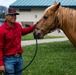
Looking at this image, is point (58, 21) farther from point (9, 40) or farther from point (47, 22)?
point (9, 40)

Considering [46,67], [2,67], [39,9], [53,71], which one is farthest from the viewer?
[39,9]

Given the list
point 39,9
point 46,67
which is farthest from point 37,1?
point 46,67

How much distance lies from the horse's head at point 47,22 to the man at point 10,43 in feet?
1.13

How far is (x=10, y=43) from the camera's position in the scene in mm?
5227

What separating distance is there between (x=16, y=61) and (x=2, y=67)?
12.8 inches

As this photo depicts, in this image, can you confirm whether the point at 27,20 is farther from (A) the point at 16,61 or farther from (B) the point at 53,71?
(A) the point at 16,61

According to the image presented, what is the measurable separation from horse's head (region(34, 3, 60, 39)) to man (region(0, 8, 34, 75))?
35 centimetres

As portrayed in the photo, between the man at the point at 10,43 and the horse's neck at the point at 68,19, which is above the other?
the horse's neck at the point at 68,19

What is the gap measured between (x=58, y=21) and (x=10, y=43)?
89 centimetres

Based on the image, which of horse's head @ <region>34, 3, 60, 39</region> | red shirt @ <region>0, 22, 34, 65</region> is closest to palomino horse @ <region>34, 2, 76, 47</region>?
horse's head @ <region>34, 3, 60, 39</region>

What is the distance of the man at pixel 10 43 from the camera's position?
5141mm

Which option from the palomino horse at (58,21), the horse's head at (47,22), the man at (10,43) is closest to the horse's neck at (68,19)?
the palomino horse at (58,21)

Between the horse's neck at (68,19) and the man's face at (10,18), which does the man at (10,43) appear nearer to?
the man's face at (10,18)

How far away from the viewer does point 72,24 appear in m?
5.17
